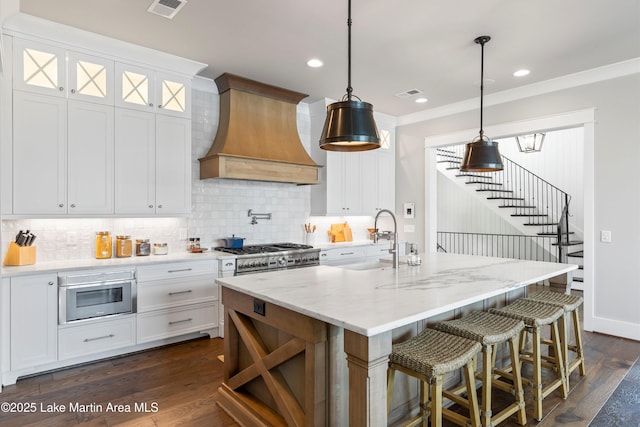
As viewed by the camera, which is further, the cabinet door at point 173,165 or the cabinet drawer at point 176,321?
the cabinet door at point 173,165

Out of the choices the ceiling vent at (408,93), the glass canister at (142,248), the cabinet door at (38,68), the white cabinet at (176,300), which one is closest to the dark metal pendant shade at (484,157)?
the ceiling vent at (408,93)

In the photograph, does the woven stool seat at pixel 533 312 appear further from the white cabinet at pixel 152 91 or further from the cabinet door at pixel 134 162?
the white cabinet at pixel 152 91

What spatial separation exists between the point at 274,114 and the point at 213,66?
100 cm

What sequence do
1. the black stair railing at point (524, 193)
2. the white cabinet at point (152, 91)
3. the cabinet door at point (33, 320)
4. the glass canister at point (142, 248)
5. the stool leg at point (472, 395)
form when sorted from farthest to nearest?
the black stair railing at point (524, 193), the glass canister at point (142, 248), the white cabinet at point (152, 91), the cabinet door at point (33, 320), the stool leg at point (472, 395)

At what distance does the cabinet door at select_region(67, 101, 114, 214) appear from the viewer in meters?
3.42

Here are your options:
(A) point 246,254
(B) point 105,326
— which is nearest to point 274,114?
(A) point 246,254

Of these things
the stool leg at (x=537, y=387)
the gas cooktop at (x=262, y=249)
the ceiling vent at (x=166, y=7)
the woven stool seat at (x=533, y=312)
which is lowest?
the stool leg at (x=537, y=387)

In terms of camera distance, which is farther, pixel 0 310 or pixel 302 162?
pixel 302 162

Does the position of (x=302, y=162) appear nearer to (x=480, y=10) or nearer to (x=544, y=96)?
(x=480, y=10)

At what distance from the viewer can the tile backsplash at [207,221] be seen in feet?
12.0

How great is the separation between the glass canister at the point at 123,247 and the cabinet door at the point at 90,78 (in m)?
1.31

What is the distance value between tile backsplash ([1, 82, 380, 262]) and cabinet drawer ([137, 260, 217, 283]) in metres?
0.61

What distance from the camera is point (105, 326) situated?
11.1 ft

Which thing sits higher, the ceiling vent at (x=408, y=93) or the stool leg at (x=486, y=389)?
the ceiling vent at (x=408, y=93)
